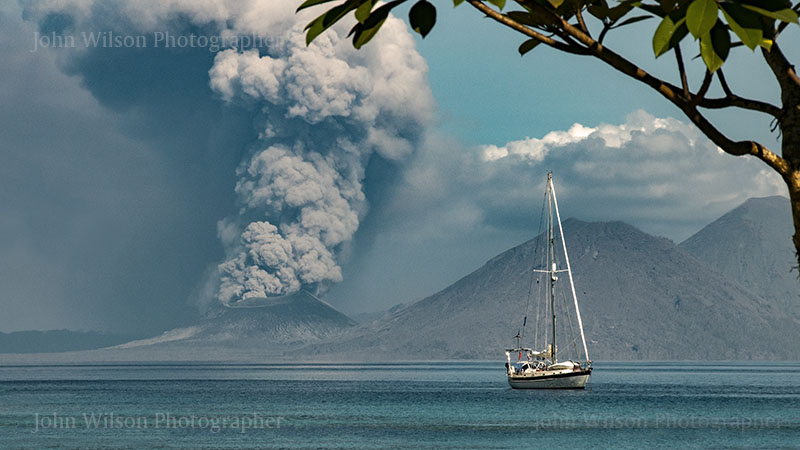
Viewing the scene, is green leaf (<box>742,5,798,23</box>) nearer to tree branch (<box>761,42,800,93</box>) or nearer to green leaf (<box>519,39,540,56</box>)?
tree branch (<box>761,42,800,93</box>)

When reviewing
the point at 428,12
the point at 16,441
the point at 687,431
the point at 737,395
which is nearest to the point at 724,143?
the point at 428,12

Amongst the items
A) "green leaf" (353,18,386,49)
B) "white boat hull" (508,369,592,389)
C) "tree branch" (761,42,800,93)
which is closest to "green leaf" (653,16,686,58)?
"green leaf" (353,18,386,49)

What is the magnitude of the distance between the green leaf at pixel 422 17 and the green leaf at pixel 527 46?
4.29ft

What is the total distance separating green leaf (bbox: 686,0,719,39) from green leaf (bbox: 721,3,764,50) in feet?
0.18

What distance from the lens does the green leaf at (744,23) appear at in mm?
3578

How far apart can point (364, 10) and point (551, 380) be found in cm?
13709

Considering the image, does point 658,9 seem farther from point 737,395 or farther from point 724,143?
point 737,395

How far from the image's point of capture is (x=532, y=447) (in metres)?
72.5

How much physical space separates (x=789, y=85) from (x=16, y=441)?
2983 inches

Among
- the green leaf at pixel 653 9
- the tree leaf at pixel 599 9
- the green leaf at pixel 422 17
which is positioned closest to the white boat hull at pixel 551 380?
the tree leaf at pixel 599 9

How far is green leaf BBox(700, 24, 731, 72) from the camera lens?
3736 mm

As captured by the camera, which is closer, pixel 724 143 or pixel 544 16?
pixel 544 16

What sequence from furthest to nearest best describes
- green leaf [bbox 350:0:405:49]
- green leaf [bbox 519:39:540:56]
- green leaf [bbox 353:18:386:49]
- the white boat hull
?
the white boat hull < green leaf [bbox 519:39:540:56] < green leaf [bbox 353:18:386:49] < green leaf [bbox 350:0:405:49]

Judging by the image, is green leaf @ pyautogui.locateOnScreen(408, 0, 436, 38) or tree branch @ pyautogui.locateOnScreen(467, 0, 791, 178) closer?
green leaf @ pyautogui.locateOnScreen(408, 0, 436, 38)
